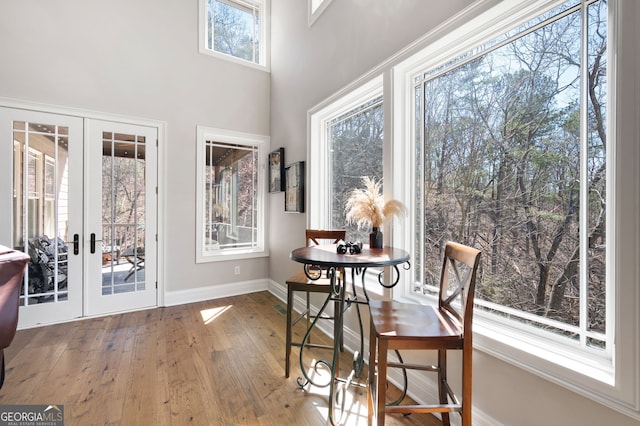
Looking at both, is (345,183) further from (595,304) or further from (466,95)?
(595,304)

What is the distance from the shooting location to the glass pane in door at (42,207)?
293 cm

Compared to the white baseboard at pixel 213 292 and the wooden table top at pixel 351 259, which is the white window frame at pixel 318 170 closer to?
the wooden table top at pixel 351 259

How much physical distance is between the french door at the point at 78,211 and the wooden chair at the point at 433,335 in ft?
10.4

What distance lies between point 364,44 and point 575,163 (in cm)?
179

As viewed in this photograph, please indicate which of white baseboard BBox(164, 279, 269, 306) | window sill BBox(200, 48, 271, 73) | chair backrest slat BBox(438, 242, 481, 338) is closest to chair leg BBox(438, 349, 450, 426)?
chair backrest slat BBox(438, 242, 481, 338)

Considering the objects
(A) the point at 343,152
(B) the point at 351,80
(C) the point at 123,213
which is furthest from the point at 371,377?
(C) the point at 123,213

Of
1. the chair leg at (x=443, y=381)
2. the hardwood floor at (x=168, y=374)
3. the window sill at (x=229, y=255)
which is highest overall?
the window sill at (x=229, y=255)

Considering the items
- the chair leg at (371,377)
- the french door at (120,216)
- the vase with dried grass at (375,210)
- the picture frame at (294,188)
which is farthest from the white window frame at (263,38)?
the chair leg at (371,377)

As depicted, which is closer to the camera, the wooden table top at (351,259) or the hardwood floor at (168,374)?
the wooden table top at (351,259)

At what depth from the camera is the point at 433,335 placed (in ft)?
4.15

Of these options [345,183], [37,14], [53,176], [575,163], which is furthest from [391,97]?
[37,14]

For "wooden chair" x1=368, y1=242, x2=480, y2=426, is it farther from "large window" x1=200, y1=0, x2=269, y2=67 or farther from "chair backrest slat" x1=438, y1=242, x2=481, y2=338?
"large window" x1=200, y1=0, x2=269, y2=67

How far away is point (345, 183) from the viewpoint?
2871 mm

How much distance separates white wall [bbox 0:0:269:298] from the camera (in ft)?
9.79
